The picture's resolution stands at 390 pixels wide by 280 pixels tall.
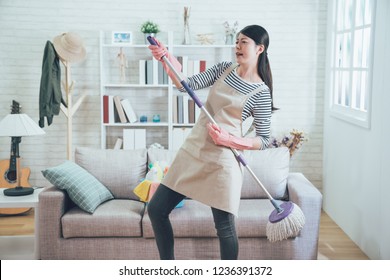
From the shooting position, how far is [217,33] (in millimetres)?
5711

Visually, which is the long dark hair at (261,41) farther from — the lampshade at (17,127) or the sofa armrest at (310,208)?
the lampshade at (17,127)

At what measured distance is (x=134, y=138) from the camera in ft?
18.6

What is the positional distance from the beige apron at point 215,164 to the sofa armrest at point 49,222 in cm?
99

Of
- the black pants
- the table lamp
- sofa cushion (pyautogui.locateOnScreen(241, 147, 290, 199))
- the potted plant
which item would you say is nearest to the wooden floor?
sofa cushion (pyautogui.locateOnScreen(241, 147, 290, 199))

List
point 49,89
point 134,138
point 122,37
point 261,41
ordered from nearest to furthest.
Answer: point 261,41 → point 49,89 → point 122,37 → point 134,138

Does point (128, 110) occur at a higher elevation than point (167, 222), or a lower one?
higher

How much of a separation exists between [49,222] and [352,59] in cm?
261

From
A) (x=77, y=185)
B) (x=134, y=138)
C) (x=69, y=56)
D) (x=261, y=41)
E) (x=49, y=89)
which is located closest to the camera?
(x=261, y=41)

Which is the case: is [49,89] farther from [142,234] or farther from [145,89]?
[142,234]

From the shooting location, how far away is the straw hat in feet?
17.1

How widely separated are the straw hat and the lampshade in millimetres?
1219

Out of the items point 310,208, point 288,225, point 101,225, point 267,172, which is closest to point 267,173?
point 267,172

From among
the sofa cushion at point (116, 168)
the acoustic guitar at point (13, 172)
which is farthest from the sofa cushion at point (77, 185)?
the acoustic guitar at point (13, 172)

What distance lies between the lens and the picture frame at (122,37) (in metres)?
5.54
